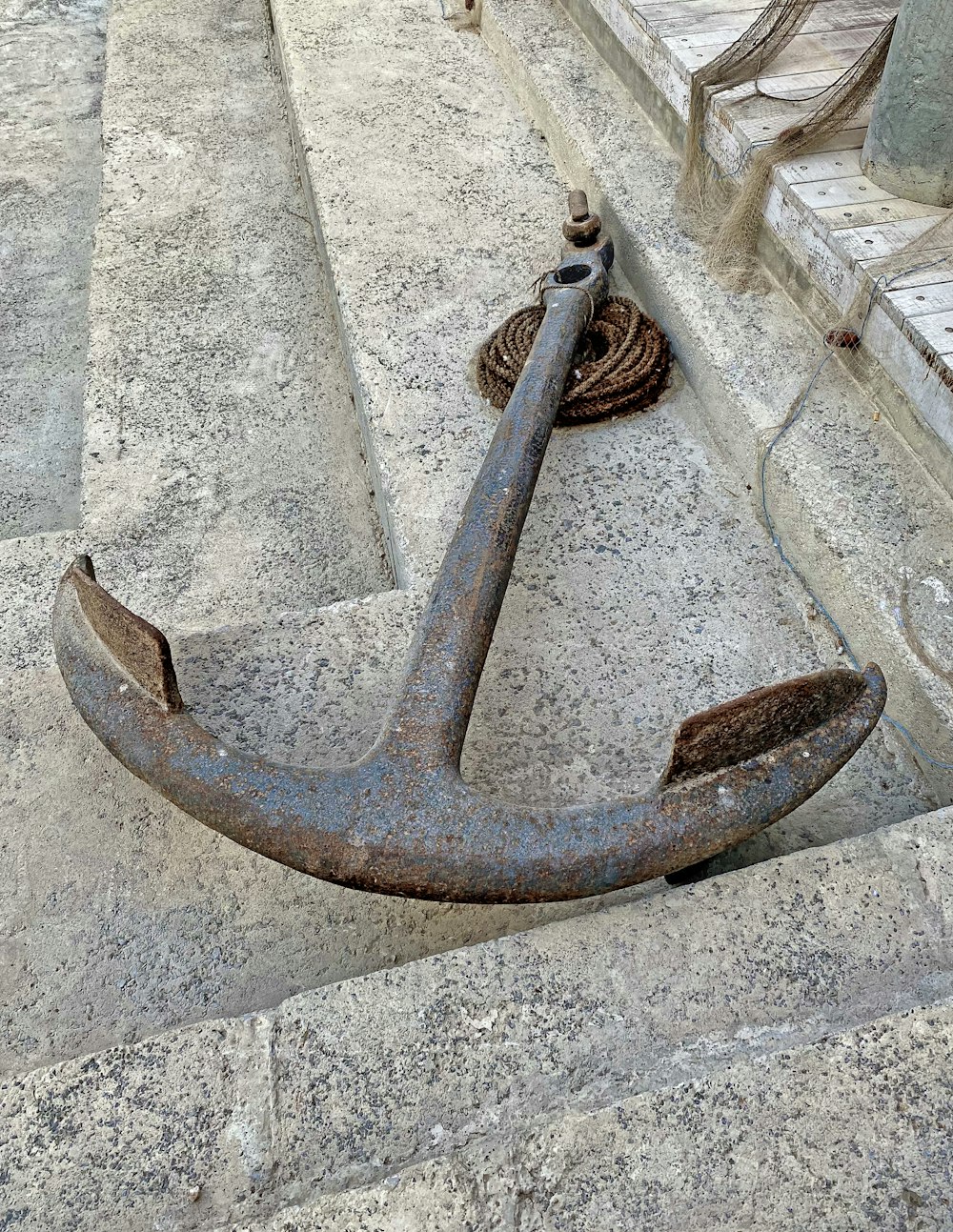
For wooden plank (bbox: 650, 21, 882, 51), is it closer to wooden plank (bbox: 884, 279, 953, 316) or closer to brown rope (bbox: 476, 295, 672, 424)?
brown rope (bbox: 476, 295, 672, 424)

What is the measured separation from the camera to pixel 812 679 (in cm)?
138

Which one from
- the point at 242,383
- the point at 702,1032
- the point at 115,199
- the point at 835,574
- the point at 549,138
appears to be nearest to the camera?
the point at 702,1032

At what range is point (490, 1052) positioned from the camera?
1326 mm

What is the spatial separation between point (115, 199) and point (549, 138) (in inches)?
62.2

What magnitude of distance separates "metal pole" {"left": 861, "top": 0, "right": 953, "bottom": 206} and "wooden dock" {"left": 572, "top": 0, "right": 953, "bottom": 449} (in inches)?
1.8

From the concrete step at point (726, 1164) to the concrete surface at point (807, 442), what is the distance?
697mm

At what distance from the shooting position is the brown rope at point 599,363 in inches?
96.3

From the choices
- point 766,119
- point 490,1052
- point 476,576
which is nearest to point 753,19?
point 766,119

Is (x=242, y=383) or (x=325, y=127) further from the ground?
(x=325, y=127)

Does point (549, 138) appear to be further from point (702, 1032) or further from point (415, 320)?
point (702, 1032)

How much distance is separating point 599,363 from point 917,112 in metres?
0.87

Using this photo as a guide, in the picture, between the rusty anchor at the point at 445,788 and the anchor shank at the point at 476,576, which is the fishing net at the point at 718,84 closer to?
the anchor shank at the point at 476,576

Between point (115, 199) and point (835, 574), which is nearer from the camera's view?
point (835, 574)

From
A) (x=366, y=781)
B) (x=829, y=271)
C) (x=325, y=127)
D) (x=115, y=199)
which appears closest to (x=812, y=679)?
(x=366, y=781)
